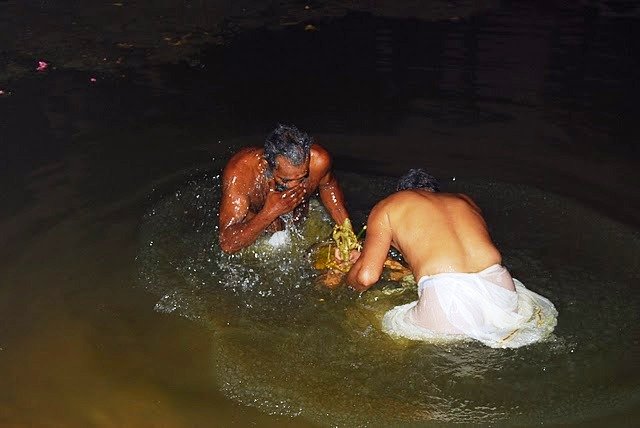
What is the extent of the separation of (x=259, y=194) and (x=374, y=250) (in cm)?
123

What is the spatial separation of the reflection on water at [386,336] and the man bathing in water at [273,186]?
1.27 feet

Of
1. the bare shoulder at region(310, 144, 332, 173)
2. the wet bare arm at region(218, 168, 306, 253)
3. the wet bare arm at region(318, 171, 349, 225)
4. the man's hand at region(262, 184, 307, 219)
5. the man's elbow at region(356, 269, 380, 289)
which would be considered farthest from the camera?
the wet bare arm at region(318, 171, 349, 225)

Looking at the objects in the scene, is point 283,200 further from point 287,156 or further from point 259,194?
point 259,194

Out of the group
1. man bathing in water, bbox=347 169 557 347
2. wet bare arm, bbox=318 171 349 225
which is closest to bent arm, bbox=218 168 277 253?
wet bare arm, bbox=318 171 349 225

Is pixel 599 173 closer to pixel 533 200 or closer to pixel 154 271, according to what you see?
pixel 533 200

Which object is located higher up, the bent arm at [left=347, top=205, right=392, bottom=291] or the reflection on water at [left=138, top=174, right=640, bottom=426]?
the bent arm at [left=347, top=205, right=392, bottom=291]

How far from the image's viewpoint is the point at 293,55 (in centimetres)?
995

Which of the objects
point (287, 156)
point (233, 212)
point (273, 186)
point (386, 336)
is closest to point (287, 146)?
point (287, 156)

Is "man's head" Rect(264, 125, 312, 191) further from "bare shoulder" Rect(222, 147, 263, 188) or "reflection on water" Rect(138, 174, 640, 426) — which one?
"reflection on water" Rect(138, 174, 640, 426)

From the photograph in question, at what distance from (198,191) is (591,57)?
584 cm

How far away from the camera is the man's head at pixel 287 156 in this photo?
4.71m

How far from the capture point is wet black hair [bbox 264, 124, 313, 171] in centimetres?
471

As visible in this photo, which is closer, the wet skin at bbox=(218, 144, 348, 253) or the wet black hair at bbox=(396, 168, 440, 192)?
the wet black hair at bbox=(396, 168, 440, 192)

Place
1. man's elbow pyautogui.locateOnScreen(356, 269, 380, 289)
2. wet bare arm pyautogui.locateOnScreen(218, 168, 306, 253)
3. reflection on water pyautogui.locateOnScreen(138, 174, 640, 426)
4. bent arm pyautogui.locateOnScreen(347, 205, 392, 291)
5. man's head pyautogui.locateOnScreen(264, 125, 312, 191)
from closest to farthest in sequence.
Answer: reflection on water pyautogui.locateOnScreen(138, 174, 640, 426) → bent arm pyautogui.locateOnScreen(347, 205, 392, 291) → man's elbow pyautogui.locateOnScreen(356, 269, 380, 289) → man's head pyautogui.locateOnScreen(264, 125, 312, 191) → wet bare arm pyautogui.locateOnScreen(218, 168, 306, 253)
